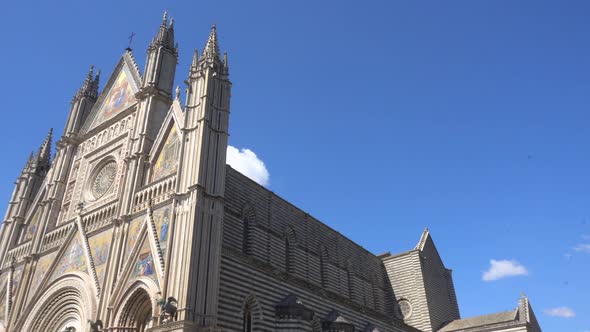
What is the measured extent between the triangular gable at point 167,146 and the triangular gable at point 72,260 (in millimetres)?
5248

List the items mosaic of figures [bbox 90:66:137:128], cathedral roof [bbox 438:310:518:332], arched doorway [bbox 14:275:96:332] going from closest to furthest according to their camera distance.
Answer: arched doorway [bbox 14:275:96:332] < mosaic of figures [bbox 90:66:137:128] < cathedral roof [bbox 438:310:518:332]

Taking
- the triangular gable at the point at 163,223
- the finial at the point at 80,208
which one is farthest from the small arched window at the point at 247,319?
the finial at the point at 80,208

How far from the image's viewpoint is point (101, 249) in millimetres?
22906

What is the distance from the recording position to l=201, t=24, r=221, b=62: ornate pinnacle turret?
78.4 feet

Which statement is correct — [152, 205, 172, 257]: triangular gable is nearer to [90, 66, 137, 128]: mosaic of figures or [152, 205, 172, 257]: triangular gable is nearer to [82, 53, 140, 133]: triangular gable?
[82, 53, 140, 133]: triangular gable

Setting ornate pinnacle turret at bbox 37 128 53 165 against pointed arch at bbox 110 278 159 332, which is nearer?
pointed arch at bbox 110 278 159 332

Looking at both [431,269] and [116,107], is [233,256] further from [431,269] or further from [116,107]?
[431,269]

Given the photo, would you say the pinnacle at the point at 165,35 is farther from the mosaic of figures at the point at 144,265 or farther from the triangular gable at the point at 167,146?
the mosaic of figures at the point at 144,265

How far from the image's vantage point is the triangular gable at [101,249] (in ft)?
72.6

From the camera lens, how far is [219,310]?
1875 centimetres

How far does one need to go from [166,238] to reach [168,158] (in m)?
4.62

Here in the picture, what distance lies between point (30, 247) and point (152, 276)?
12.1 meters

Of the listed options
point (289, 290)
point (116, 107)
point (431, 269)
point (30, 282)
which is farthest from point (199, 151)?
point (431, 269)

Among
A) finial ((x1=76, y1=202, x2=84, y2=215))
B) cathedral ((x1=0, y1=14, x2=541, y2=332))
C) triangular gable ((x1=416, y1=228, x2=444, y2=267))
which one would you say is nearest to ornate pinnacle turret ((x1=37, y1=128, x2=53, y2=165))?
cathedral ((x1=0, y1=14, x2=541, y2=332))
